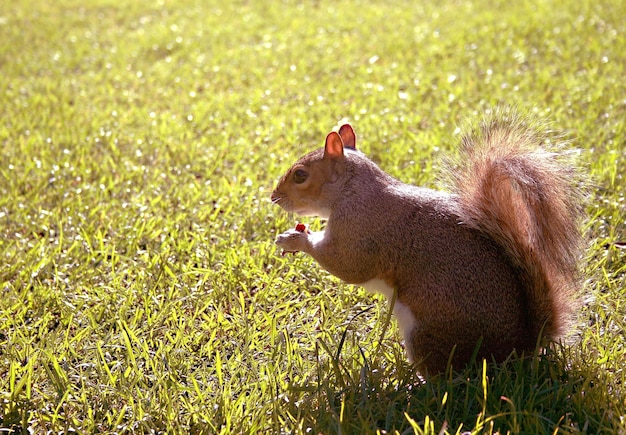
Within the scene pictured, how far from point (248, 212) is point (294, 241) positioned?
104 centimetres

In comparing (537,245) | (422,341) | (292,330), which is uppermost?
(537,245)

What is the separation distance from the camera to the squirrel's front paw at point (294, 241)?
7.82 ft

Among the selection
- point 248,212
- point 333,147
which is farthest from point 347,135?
point 248,212

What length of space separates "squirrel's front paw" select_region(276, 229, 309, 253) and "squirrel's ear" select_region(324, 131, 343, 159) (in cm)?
26

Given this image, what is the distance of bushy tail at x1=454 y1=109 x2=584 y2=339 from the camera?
2094 mm

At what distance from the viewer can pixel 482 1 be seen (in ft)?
23.7

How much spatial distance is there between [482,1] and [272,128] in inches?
140

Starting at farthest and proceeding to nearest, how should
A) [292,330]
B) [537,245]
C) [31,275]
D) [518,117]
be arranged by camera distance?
[31,275] < [292,330] < [518,117] < [537,245]

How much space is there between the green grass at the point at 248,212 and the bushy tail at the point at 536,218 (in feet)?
0.57

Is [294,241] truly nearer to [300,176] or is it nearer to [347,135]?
[300,176]

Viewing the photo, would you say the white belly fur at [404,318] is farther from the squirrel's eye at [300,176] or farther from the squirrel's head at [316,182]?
the squirrel's eye at [300,176]

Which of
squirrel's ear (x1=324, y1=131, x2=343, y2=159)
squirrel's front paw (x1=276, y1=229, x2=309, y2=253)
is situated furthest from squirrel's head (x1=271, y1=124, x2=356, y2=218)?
squirrel's front paw (x1=276, y1=229, x2=309, y2=253)

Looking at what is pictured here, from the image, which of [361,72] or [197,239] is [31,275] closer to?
[197,239]

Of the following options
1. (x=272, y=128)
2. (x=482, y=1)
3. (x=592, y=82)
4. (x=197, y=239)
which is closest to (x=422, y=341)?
(x=197, y=239)
